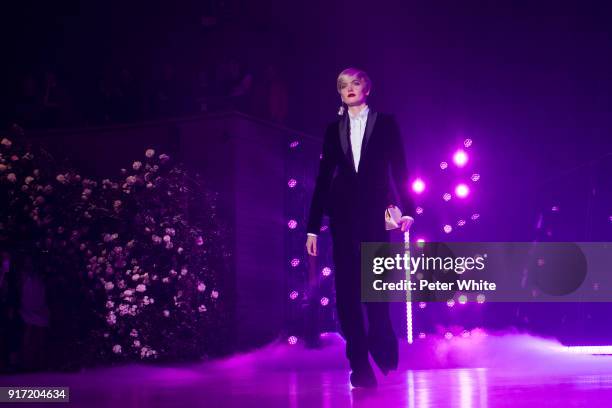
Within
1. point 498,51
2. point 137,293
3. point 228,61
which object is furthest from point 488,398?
point 228,61

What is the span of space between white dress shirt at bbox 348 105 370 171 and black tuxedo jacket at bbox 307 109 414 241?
34 millimetres

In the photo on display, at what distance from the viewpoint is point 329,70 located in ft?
36.8

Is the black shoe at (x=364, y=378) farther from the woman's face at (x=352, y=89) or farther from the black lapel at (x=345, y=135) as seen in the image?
the woman's face at (x=352, y=89)

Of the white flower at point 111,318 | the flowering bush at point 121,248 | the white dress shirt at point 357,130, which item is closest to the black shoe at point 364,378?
the white dress shirt at point 357,130

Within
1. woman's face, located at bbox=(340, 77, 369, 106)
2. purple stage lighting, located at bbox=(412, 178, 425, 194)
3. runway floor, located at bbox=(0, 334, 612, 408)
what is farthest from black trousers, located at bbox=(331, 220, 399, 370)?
purple stage lighting, located at bbox=(412, 178, 425, 194)

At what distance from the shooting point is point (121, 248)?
9.23m

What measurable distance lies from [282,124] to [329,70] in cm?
100

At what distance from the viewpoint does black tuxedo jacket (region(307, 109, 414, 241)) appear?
5.78m

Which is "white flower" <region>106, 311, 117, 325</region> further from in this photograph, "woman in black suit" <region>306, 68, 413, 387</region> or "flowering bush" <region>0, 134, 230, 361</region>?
"woman in black suit" <region>306, 68, 413, 387</region>

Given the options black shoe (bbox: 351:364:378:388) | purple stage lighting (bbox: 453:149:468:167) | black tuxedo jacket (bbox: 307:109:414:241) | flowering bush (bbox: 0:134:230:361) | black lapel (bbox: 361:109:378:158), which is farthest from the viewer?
purple stage lighting (bbox: 453:149:468:167)

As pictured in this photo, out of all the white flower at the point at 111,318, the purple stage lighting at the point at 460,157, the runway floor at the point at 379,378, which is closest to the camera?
the runway floor at the point at 379,378

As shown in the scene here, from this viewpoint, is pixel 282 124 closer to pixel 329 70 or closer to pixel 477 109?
pixel 329 70

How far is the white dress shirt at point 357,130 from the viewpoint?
19.4ft

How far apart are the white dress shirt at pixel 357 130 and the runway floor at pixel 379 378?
60.7 inches
